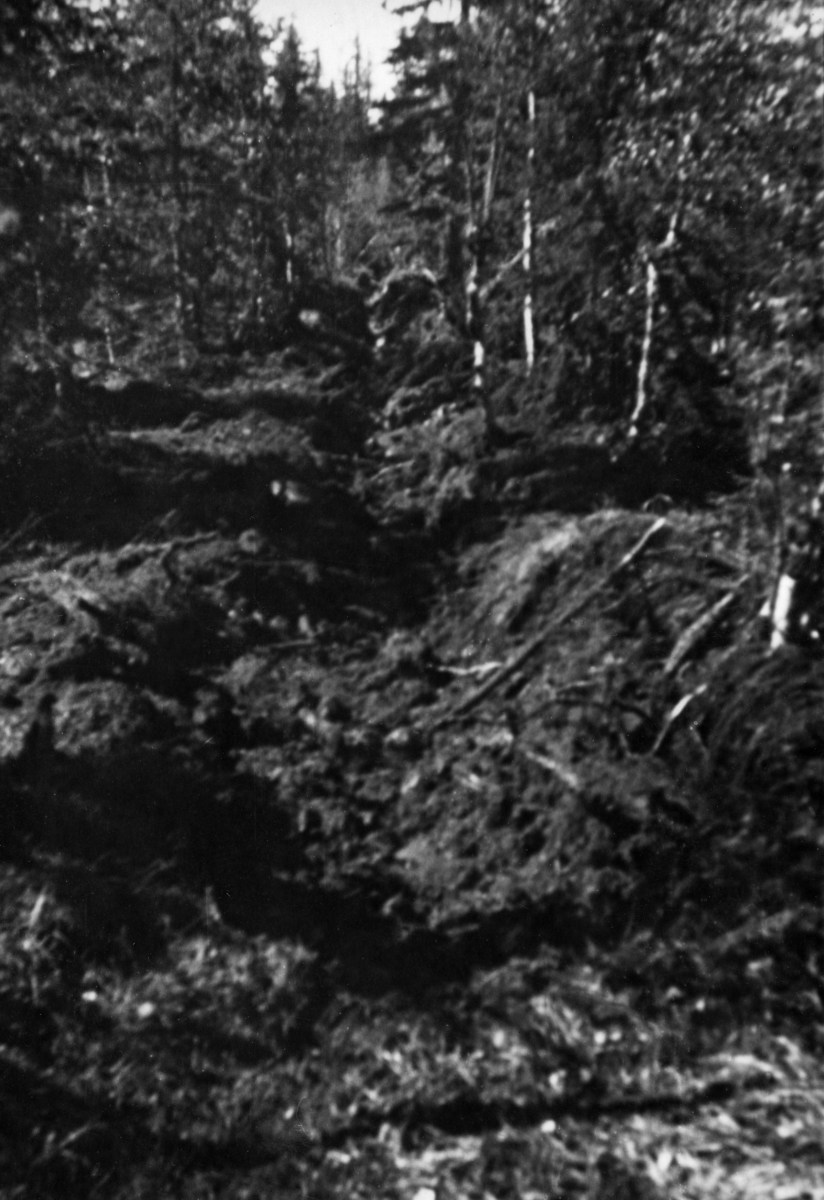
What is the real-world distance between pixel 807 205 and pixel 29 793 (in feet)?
29.1

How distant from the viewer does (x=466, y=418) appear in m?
16.2

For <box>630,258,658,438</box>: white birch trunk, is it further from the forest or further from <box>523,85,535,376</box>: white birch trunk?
<box>523,85,535,376</box>: white birch trunk

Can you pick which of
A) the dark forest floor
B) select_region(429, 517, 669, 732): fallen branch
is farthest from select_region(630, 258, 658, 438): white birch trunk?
select_region(429, 517, 669, 732): fallen branch

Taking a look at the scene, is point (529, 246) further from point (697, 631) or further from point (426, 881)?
point (426, 881)

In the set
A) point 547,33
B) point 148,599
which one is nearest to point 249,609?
point 148,599

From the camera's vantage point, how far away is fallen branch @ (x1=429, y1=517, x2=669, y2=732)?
901 centimetres

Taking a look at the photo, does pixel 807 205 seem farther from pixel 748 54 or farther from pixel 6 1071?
pixel 6 1071

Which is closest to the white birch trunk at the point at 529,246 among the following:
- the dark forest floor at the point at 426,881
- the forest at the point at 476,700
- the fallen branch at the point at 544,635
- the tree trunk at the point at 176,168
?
the forest at the point at 476,700

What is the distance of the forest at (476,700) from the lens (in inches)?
217

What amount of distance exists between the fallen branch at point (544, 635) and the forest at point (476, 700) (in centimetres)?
5

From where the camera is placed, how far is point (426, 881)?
23.4 ft

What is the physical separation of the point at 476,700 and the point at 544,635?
1.14 metres

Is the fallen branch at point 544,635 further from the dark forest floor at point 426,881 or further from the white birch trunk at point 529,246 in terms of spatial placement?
the white birch trunk at point 529,246

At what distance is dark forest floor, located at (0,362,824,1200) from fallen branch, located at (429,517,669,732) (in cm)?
5
